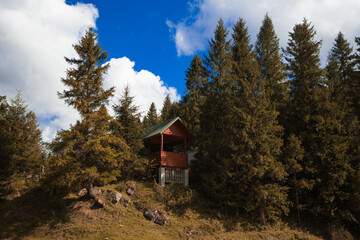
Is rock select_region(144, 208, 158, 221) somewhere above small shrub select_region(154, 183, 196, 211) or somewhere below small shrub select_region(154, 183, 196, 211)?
below

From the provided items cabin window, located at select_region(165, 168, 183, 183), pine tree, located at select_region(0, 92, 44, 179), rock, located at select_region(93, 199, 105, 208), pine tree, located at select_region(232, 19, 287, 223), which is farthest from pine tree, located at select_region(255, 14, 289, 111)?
pine tree, located at select_region(0, 92, 44, 179)

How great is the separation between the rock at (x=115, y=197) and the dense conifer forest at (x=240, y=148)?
1519mm

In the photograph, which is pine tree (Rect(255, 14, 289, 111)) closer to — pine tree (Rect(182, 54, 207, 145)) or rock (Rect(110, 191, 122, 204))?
pine tree (Rect(182, 54, 207, 145))

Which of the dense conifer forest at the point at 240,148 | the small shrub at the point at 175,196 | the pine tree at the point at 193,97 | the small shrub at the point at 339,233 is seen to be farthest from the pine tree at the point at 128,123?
the small shrub at the point at 339,233

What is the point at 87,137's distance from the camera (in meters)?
18.3

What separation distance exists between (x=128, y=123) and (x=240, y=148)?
10.9 metres

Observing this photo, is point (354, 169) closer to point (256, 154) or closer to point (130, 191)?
point (256, 154)

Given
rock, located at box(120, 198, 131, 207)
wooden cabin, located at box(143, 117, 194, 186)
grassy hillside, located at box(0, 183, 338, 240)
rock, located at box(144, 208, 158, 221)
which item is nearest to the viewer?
grassy hillside, located at box(0, 183, 338, 240)

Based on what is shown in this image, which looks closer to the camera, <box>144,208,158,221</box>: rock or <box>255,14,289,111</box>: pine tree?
<box>144,208,158,221</box>: rock

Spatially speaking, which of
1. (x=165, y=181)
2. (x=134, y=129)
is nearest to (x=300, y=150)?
(x=165, y=181)

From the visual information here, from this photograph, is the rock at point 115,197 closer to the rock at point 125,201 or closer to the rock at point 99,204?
the rock at point 125,201

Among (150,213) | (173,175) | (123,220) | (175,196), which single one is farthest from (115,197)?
(173,175)

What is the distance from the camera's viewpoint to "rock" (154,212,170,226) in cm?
1808

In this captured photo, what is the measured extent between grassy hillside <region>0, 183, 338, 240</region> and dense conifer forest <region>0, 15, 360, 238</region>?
116 centimetres
